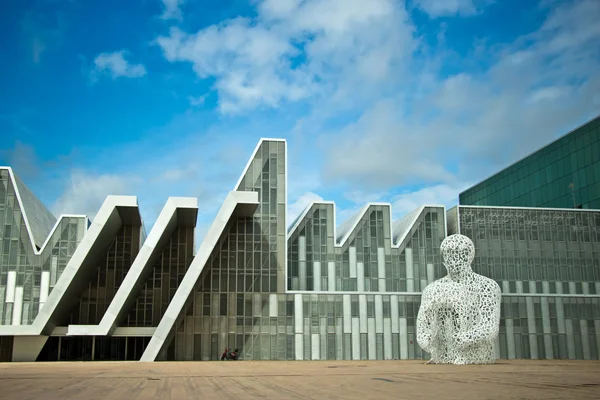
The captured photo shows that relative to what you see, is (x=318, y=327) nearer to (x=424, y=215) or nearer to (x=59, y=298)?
(x=424, y=215)

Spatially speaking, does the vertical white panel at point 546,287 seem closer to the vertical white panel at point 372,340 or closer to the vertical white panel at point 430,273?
the vertical white panel at point 430,273

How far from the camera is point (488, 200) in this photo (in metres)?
72.0

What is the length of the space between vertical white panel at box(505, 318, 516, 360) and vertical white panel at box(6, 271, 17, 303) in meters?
37.0

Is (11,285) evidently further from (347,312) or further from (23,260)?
(347,312)

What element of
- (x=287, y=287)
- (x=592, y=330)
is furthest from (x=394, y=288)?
(x=592, y=330)

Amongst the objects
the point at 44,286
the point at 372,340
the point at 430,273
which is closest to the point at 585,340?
the point at 430,273

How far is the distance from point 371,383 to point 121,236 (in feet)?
121

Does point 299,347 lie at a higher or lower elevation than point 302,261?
lower

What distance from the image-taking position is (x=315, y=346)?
48.8 m

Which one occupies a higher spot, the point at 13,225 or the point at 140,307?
→ the point at 13,225

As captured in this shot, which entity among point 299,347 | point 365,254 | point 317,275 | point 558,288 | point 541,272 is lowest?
point 299,347

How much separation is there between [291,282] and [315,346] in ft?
17.0

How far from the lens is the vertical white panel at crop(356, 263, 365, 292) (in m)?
51.1

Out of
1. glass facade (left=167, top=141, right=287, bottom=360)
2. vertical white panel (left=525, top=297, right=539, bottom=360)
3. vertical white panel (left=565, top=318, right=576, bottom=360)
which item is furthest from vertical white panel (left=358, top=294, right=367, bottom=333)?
vertical white panel (left=565, top=318, right=576, bottom=360)
